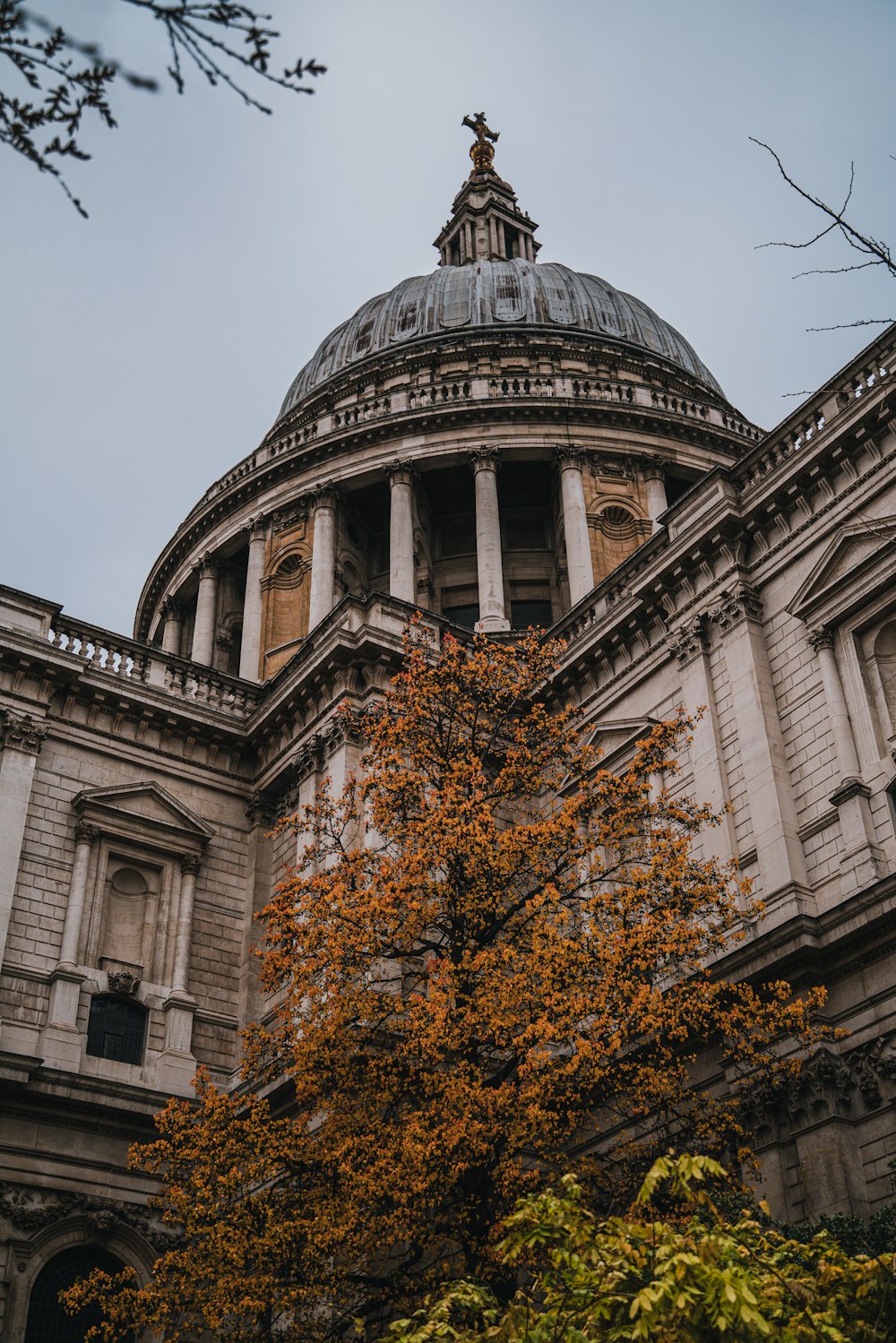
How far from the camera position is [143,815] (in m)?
26.0

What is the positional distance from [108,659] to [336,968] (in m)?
11.6

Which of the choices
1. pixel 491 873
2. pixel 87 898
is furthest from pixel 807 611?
pixel 87 898

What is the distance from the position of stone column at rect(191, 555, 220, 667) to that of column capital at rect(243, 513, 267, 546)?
2.00m

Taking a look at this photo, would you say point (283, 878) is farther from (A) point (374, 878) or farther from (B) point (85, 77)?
(B) point (85, 77)

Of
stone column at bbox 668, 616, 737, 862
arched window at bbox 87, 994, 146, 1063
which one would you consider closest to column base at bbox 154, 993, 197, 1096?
arched window at bbox 87, 994, 146, 1063

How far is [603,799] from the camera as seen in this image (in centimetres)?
1928

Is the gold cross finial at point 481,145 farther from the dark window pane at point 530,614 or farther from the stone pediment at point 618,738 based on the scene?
the stone pediment at point 618,738

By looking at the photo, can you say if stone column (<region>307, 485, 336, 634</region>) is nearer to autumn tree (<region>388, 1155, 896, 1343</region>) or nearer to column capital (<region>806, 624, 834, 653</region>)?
column capital (<region>806, 624, 834, 653</region>)

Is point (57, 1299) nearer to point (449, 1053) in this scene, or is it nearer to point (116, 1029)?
point (116, 1029)

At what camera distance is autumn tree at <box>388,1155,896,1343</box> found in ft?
29.2

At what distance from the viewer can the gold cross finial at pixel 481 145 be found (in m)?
63.0

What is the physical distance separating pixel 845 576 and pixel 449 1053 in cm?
954


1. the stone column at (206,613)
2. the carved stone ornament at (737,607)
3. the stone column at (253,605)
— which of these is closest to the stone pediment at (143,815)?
the carved stone ornament at (737,607)

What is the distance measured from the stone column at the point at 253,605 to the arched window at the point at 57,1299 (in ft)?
67.8
